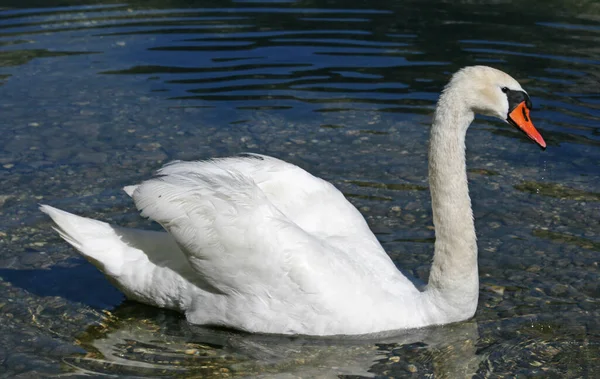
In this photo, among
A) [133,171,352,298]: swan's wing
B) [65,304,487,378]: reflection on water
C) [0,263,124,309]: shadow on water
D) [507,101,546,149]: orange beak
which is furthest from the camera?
[0,263,124,309]: shadow on water

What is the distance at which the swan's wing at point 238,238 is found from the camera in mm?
6367

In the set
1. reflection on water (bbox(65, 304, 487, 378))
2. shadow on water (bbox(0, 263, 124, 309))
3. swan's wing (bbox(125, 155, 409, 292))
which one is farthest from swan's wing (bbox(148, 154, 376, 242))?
shadow on water (bbox(0, 263, 124, 309))

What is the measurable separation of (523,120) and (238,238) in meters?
1.97

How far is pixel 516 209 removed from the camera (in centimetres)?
848

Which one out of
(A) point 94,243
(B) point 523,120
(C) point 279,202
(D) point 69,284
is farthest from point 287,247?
(D) point 69,284

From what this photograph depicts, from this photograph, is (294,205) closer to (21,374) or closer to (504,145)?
(21,374)

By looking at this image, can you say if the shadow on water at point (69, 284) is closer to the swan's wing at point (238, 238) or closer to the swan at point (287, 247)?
the swan at point (287, 247)

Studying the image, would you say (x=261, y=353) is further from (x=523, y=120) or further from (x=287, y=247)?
(x=523, y=120)

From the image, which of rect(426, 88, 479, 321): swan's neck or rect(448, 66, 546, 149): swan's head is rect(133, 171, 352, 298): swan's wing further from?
rect(448, 66, 546, 149): swan's head

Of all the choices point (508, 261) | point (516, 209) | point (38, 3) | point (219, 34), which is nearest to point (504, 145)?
point (516, 209)

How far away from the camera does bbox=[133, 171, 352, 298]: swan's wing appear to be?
6.37 meters

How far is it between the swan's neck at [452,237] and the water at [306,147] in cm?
20

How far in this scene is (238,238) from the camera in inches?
253

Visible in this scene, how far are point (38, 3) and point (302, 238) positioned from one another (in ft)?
31.6
